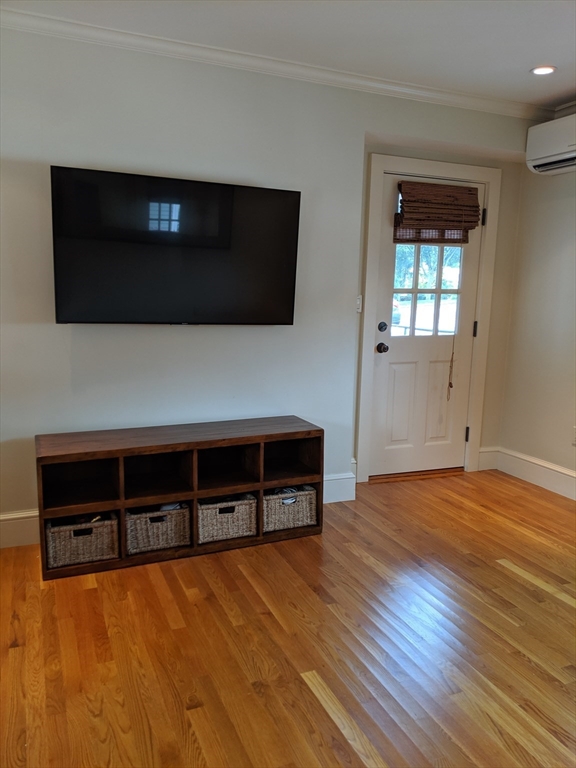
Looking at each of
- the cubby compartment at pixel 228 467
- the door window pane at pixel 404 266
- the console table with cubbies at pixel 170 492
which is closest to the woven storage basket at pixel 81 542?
the console table with cubbies at pixel 170 492

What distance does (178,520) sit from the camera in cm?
281

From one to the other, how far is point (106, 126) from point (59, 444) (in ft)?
5.07

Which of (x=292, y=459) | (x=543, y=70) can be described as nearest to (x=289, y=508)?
(x=292, y=459)

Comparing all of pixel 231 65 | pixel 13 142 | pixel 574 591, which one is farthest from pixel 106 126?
pixel 574 591

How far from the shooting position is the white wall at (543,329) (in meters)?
3.79

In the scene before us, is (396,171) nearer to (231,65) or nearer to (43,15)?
(231,65)

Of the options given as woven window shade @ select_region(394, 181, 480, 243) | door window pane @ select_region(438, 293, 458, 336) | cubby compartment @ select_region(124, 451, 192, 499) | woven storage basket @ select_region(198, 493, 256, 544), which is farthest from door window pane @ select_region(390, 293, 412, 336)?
cubby compartment @ select_region(124, 451, 192, 499)

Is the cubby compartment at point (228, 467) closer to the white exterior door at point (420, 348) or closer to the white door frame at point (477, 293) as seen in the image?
the white door frame at point (477, 293)

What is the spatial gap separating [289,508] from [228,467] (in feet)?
1.32

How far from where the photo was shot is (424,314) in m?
3.99

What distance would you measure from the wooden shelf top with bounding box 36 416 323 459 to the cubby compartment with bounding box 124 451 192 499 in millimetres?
92

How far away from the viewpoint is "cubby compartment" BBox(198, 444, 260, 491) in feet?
9.64

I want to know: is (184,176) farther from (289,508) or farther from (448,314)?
(448,314)

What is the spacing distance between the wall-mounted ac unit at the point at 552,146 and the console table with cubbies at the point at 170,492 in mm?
2285
